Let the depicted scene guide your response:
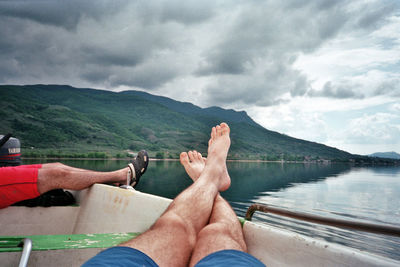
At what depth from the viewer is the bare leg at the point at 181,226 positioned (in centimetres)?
97

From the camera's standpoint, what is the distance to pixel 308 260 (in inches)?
42.9

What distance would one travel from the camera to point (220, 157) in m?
2.40

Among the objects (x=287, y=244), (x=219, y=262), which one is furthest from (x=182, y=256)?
(x=287, y=244)

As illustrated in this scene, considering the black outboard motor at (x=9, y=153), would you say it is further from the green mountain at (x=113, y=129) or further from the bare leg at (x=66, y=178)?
the green mountain at (x=113, y=129)

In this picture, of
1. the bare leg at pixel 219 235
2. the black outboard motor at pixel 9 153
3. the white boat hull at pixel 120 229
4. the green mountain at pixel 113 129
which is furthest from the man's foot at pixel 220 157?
the green mountain at pixel 113 129

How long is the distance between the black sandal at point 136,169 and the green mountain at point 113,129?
7853cm

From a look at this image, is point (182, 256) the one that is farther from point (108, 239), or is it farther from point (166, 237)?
point (108, 239)

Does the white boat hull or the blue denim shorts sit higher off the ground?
the blue denim shorts

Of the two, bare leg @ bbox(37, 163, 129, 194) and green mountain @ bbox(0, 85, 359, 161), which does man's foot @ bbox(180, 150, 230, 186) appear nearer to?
bare leg @ bbox(37, 163, 129, 194)

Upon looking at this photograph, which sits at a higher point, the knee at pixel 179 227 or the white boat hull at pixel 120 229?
the knee at pixel 179 227

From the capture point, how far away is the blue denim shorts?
2.48 feet

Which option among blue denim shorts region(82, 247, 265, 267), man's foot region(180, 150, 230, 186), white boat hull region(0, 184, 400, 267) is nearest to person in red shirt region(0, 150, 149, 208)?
white boat hull region(0, 184, 400, 267)

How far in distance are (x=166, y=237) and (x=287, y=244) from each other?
56 cm

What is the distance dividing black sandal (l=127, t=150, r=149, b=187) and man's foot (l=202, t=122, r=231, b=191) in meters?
0.73
